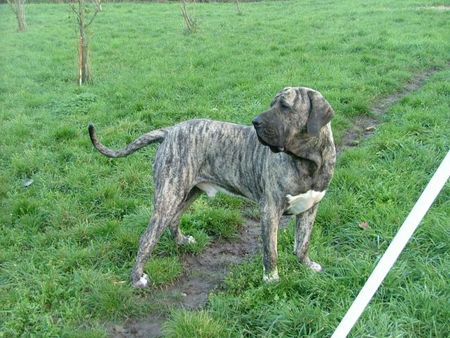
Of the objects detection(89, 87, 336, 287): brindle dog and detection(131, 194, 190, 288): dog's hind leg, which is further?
detection(131, 194, 190, 288): dog's hind leg

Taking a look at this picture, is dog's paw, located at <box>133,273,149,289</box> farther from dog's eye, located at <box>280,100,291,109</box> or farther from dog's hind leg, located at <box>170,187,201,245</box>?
dog's eye, located at <box>280,100,291,109</box>

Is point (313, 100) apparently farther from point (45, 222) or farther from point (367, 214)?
point (45, 222)

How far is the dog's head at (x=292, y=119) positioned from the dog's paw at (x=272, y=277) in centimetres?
102

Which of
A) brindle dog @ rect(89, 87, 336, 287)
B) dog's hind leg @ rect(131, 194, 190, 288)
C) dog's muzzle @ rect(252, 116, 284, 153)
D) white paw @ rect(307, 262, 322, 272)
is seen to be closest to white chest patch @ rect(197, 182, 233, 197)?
brindle dog @ rect(89, 87, 336, 287)

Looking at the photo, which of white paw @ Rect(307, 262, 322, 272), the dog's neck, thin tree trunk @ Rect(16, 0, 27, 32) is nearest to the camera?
the dog's neck

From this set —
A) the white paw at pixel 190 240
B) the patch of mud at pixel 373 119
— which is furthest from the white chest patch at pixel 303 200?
the patch of mud at pixel 373 119

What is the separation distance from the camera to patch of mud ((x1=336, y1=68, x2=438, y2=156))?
679 centimetres

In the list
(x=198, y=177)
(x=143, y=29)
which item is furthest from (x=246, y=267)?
(x=143, y=29)

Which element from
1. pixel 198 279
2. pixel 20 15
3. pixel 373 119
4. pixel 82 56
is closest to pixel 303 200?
pixel 198 279

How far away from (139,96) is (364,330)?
6.58 m

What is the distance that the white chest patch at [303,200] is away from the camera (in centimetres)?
379

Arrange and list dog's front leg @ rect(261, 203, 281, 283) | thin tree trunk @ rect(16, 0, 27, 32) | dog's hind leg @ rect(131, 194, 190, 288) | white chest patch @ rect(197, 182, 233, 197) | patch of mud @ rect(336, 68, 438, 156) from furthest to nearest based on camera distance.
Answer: thin tree trunk @ rect(16, 0, 27, 32) → patch of mud @ rect(336, 68, 438, 156) → white chest patch @ rect(197, 182, 233, 197) → dog's hind leg @ rect(131, 194, 190, 288) → dog's front leg @ rect(261, 203, 281, 283)

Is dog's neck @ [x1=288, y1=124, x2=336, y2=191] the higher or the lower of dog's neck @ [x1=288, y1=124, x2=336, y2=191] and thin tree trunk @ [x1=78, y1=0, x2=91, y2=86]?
the higher

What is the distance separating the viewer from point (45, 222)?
17.2 ft
